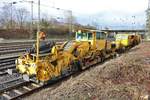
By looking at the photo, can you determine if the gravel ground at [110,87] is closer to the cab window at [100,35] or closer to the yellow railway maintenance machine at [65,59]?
the yellow railway maintenance machine at [65,59]

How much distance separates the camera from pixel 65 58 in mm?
15383

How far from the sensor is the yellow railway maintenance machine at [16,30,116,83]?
45.3 feet

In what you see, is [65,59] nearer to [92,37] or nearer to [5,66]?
[92,37]

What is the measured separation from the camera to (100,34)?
20734 mm

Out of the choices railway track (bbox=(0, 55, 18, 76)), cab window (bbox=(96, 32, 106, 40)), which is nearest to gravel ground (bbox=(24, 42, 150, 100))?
railway track (bbox=(0, 55, 18, 76))

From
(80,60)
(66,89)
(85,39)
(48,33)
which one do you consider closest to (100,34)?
(85,39)

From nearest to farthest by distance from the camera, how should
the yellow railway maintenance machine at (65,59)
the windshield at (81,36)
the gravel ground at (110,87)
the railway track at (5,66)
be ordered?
the gravel ground at (110,87)
the yellow railway maintenance machine at (65,59)
the railway track at (5,66)
the windshield at (81,36)

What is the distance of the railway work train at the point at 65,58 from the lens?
1380cm

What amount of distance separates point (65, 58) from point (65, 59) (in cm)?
5

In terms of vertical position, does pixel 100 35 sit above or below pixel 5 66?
above

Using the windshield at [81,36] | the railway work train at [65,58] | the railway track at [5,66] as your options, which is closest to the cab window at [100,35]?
the railway work train at [65,58]

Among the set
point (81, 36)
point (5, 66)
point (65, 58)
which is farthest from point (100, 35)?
point (5, 66)

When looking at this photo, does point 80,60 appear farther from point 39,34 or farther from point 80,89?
point 80,89

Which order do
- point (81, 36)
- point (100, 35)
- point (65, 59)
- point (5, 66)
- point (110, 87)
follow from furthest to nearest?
1. point (100, 35)
2. point (5, 66)
3. point (81, 36)
4. point (65, 59)
5. point (110, 87)
